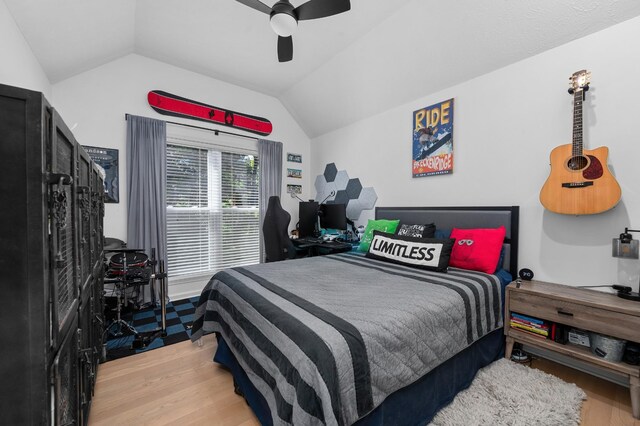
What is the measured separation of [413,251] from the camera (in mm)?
2176

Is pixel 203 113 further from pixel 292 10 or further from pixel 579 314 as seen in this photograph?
pixel 579 314

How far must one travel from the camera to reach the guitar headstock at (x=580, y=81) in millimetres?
1753

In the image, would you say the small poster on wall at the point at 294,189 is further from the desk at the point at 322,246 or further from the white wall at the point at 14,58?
the white wall at the point at 14,58

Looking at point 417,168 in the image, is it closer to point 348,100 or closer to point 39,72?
point 348,100

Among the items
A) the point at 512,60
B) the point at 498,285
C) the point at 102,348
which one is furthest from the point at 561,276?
the point at 102,348

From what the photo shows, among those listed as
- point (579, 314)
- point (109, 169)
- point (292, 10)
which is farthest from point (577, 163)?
point (109, 169)

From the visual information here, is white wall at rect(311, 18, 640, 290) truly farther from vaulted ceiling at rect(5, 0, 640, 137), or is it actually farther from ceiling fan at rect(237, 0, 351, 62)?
ceiling fan at rect(237, 0, 351, 62)

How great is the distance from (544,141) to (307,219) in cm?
274

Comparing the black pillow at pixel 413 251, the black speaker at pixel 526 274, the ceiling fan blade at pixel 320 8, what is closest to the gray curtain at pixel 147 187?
the ceiling fan blade at pixel 320 8

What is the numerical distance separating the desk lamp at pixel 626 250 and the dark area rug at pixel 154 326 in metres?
3.14

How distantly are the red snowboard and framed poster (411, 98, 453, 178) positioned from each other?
2199mm

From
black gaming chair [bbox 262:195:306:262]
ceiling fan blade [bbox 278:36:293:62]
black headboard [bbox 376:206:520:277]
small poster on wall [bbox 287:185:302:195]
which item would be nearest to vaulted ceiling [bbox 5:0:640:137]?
ceiling fan blade [bbox 278:36:293:62]

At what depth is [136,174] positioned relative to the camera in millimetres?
2945

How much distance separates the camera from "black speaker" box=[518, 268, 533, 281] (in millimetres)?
1980
